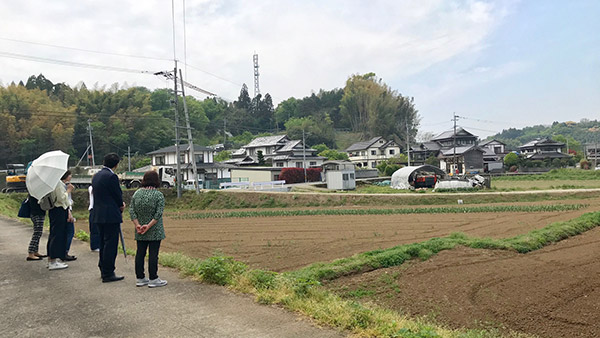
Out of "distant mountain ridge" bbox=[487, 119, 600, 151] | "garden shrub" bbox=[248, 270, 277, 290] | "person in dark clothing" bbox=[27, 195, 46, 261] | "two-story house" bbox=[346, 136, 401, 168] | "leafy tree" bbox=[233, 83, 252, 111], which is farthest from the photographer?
"distant mountain ridge" bbox=[487, 119, 600, 151]

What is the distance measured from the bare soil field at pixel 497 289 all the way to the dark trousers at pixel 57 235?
3969mm

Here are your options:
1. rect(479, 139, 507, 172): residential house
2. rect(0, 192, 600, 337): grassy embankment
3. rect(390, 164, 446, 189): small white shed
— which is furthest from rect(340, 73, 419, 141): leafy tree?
rect(0, 192, 600, 337): grassy embankment

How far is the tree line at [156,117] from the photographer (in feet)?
136

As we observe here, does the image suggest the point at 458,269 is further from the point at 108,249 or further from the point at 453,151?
the point at 453,151

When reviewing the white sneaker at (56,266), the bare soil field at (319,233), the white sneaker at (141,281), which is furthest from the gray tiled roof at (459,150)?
the white sneaker at (141,281)

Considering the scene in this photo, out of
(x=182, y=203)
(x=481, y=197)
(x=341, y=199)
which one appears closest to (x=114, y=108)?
(x=182, y=203)

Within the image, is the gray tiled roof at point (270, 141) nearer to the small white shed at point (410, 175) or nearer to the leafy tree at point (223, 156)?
the leafy tree at point (223, 156)

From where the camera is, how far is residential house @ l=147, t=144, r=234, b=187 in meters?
40.0

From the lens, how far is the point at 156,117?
185 feet

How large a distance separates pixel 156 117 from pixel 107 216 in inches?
2150

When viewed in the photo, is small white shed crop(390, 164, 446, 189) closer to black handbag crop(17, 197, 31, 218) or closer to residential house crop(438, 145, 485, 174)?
residential house crop(438, 145, 485, 174)

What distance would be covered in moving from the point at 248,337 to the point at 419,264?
5287 mm

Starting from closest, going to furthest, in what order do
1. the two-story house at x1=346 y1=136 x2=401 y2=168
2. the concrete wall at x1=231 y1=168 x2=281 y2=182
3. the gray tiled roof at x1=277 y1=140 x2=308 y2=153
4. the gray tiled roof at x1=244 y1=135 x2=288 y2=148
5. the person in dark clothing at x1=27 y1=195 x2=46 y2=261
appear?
the person in dark clothing at x1=27 y1=195 x2=46 y2=261
the concrete wall at x1=231 y1=168 x2=281 y2=182
the gray tiled roof at x1=277 y1=140 x2=308 y2=153
the gray tiled roof at x1=244 y1=135 x2=288 y2=148
the two-story house at x1=346 y1=136 x2=401 y2=168

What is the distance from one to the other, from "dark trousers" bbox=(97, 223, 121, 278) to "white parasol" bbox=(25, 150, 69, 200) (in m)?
1.28
